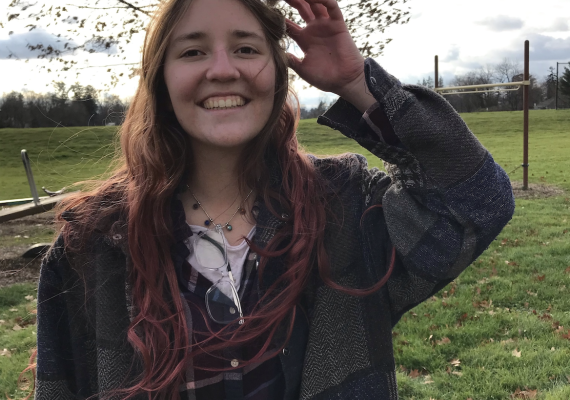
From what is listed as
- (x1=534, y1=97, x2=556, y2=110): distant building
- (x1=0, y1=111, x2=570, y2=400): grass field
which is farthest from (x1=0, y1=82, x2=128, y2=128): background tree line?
(x1=534, y1=97, x2=556, y2=110): distant building

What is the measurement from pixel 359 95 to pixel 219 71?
1.53ft

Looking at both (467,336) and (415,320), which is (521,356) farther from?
(415,320)

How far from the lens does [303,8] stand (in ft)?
5.46

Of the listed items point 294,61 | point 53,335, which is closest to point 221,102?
point 294,61

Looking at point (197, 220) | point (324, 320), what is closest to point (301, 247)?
point (324, 320)

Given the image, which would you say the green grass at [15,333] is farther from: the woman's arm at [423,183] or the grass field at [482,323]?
the woman's arm at [423,183]

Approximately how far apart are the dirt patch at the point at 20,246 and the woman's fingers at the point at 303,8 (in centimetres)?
426

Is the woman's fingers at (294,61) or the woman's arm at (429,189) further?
the woman's fingers at (294,61)

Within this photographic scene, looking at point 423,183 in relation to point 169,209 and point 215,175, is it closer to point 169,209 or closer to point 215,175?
point 215,175

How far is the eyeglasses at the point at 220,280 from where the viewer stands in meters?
1.60

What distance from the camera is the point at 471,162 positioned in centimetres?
143

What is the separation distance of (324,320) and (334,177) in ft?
1.63

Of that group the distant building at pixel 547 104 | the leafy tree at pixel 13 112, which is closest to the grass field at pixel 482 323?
the leafy tree at pixel 13 112

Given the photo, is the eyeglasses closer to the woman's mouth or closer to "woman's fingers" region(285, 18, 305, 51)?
the woman's mouth
